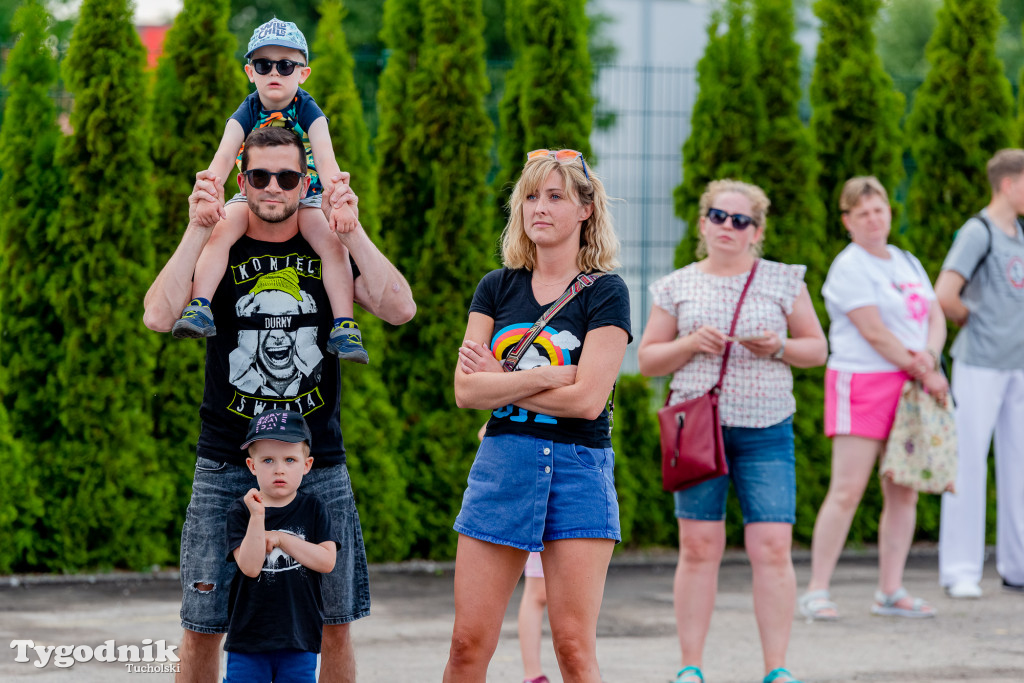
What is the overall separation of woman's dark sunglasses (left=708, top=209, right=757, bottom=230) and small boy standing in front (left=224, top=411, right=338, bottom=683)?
225 centimetres

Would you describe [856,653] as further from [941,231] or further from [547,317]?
[941,231]

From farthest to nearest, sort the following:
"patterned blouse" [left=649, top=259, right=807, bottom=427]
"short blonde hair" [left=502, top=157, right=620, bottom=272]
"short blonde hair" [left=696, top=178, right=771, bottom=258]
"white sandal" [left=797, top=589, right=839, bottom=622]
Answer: "white sandal" [left=797, top=589, right=839, bottom=622]
"short blonde hair" [left=696, top=178, right=771, bottom=258]
"patterned blouse" [left=649, top=259, right=807, bottom=427]
"short blonde hair" [left=502, top=157, right=620, bottom=272]

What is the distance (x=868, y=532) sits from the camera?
831 centimetres

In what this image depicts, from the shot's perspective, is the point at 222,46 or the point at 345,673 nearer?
the point at 345,673

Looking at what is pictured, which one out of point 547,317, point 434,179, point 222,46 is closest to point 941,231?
point 434,179

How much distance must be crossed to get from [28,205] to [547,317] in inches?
179

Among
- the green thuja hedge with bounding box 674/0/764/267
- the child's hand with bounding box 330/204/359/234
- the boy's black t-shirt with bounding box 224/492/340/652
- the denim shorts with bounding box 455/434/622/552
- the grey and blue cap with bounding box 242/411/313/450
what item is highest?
the green thuja hedge with bounding box 674/0/764/267

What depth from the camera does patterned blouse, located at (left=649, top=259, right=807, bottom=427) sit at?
4.82 metres

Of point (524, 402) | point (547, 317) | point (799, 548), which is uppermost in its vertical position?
point (547, 317)

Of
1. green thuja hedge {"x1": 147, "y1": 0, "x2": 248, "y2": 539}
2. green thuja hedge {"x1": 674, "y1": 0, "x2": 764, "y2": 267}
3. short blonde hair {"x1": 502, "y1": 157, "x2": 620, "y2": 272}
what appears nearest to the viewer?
short blonde hair {"x1": 502, "y1": 157, "x2": 620, "y2": 272}

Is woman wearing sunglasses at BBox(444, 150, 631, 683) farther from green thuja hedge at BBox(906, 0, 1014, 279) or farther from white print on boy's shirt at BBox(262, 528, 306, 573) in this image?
green thuja hedge at BBox(906, 0, 1014, 279)

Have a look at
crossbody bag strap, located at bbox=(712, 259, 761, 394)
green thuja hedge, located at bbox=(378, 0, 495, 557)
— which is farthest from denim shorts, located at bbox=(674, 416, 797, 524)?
green thuja hedge, located at bbox=(378, 0, 495, 557)

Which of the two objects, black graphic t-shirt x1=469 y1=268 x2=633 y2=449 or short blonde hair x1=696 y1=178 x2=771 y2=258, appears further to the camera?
short blonde hair x1=696 y1=178 x2=771 y2=258

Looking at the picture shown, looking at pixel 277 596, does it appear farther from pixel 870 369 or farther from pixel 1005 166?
pixel 1005 166
